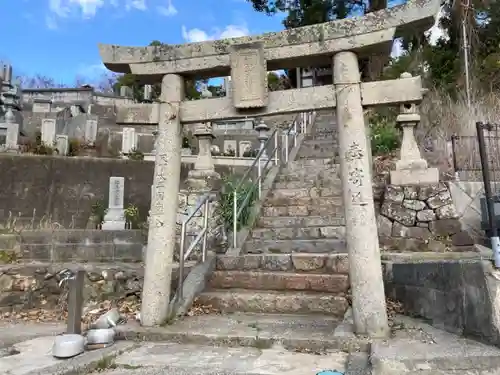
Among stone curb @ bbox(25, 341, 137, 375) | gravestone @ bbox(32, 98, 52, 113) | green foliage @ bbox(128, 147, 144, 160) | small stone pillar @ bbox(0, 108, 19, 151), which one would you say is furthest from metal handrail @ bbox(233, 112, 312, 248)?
gravestone @ bbox(32, 98, 52, 113)

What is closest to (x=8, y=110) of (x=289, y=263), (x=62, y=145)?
(x=62, y=145)

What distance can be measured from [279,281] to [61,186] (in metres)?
7.70

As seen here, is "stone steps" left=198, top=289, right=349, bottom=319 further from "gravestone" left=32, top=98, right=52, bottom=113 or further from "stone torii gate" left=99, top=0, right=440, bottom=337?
"gravestone" left=32, top=98, right=52, bottom=113

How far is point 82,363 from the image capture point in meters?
3.35

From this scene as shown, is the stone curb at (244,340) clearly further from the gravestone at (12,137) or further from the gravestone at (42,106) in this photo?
the gravestone at (42,106)

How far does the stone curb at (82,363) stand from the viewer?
3.17m

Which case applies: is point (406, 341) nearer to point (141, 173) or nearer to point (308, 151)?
point (308, 151)

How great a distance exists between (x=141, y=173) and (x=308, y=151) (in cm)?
456

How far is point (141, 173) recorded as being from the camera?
1145cm

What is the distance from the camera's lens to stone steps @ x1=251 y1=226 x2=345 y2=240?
7.08 meters

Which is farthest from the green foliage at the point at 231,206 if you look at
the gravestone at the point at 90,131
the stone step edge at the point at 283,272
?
the gravestone at the point at 90,131

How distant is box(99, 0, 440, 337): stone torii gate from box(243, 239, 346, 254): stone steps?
2.28 metres

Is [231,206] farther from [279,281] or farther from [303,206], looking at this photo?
[279,281]

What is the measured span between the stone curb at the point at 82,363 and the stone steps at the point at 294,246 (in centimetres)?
317
